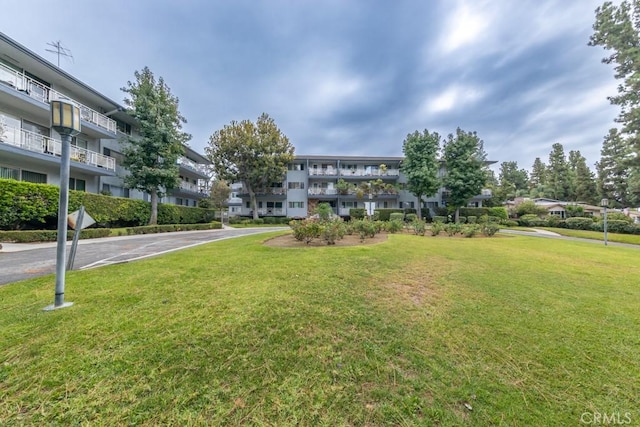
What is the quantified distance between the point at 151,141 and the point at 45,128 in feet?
19.2

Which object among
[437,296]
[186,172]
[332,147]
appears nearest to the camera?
[437,296]

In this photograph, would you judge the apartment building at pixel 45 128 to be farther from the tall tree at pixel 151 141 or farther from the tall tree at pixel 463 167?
the tall tree at pixel 463 167

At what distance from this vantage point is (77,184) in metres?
17.3

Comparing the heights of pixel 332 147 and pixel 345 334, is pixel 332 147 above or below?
above

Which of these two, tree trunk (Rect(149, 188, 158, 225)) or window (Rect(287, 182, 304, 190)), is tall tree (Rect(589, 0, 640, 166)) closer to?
window (Rect(287, 182, 304, 190))

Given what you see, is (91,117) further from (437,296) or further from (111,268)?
(437,296)

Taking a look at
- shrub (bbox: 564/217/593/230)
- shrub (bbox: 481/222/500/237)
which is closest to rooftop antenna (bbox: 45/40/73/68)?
shrub (bbox: 481/222/500/237)

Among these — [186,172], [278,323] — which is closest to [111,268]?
[278,323]

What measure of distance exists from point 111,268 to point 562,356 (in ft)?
28.1

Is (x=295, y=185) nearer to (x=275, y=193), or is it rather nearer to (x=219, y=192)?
(x=275, y=193)

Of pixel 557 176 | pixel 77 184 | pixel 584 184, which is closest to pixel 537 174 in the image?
pixel 557 176

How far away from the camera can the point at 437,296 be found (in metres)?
4.45

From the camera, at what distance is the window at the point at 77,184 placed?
16.9m

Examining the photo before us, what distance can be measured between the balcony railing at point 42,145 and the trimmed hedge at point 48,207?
8.38 ft
